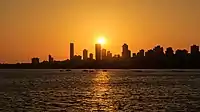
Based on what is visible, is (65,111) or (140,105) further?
(140,105)

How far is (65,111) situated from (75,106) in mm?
6497

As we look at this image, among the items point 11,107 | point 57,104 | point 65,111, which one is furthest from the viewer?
point 57,104

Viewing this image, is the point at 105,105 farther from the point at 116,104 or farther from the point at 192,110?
the point at 192,110

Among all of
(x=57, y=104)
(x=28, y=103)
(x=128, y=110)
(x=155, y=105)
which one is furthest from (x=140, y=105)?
(x=28, y=103)

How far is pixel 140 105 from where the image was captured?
209 ft

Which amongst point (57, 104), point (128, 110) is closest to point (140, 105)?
point (128, 110)

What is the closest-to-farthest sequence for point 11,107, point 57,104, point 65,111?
point 65,111 < point 11,107 < point 57,104

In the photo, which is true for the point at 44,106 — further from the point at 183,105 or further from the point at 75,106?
the point at 183,105

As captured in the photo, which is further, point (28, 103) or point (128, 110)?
point (28, 103)

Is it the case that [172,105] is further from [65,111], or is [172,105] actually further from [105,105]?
[65,111]

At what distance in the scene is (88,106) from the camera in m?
62.6

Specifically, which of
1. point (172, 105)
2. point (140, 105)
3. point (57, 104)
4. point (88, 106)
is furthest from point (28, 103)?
point (172, 105)

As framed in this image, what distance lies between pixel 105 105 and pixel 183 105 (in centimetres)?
1072

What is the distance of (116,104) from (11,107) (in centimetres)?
1474
